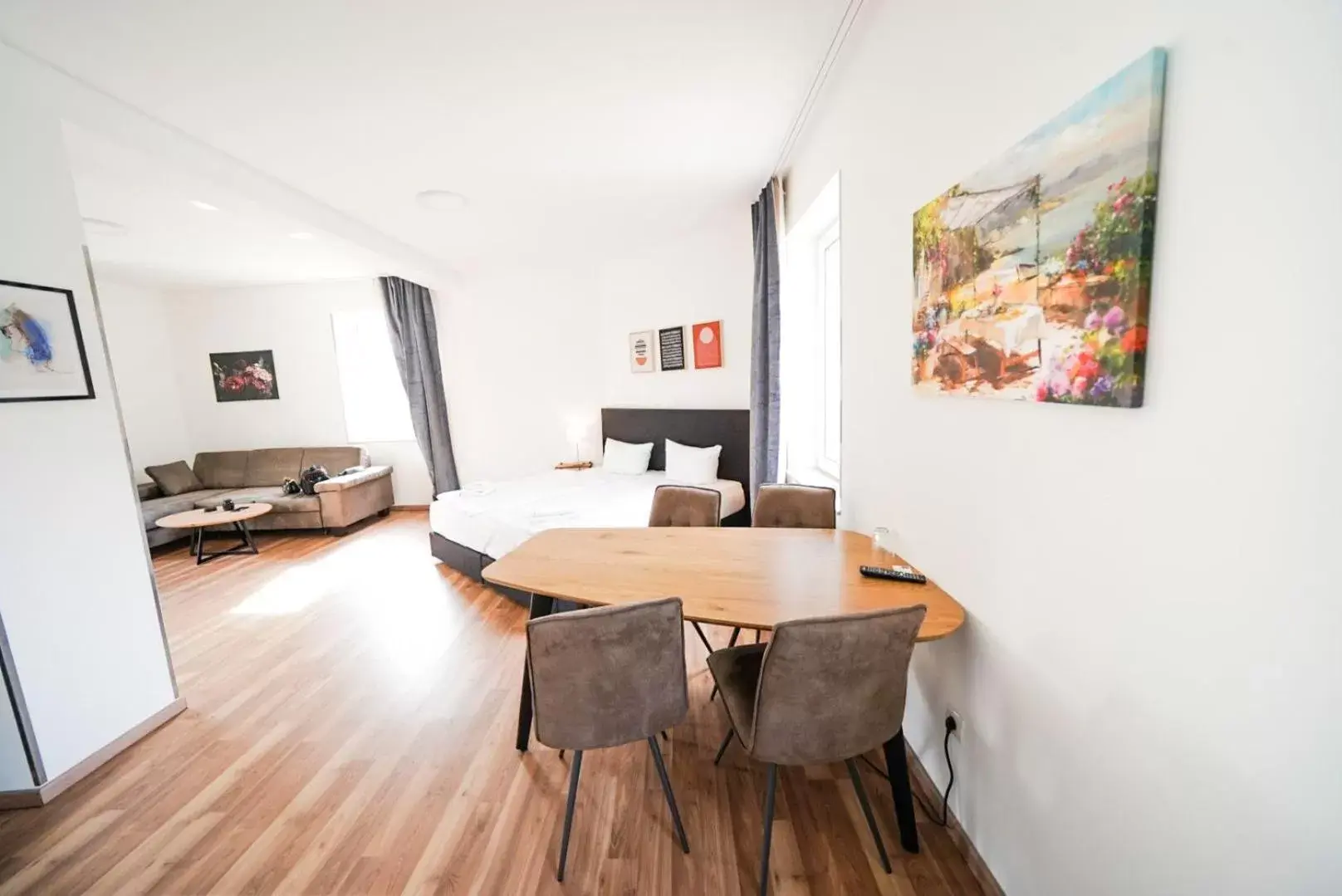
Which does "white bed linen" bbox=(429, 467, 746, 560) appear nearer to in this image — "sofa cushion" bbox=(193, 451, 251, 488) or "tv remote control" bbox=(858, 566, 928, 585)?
"tv remote control" bbox=(858, 566, 928, 585)

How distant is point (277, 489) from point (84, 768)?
12.9ft

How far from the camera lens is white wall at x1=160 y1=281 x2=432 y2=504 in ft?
17.9

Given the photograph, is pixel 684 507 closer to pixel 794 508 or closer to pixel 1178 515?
pixel 794 508

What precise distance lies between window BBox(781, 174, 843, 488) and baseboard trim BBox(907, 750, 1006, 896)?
5.22 feet

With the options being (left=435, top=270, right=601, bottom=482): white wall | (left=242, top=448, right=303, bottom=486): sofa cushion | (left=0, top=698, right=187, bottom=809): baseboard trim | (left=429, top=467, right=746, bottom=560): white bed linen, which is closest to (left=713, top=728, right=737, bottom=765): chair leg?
(left=429, top=467, right=746, bottom=560): white bed linen

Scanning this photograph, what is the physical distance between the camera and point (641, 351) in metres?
4.71

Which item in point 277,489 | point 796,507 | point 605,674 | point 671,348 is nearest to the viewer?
point 605,674

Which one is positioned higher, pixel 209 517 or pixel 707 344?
pixel 707 344

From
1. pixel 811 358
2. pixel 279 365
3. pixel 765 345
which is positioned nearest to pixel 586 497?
pixel 765 345

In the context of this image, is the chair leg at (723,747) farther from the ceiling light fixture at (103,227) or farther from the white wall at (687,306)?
the ceiling light fixture at (103,227)

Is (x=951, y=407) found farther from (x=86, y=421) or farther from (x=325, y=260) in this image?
(x=325, y=260)

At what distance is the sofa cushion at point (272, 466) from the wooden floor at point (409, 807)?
11.1 ft

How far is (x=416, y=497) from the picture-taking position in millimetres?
5766

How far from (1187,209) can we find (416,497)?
6.49 metres
